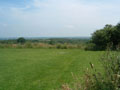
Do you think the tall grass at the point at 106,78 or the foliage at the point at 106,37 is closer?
the tall grass at the point at 106,78

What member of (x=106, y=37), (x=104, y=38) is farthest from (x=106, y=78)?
(x=106, y=37)

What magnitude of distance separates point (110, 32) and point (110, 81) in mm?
19299

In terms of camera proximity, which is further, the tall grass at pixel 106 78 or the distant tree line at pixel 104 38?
the distant tree line at pixel 104 38

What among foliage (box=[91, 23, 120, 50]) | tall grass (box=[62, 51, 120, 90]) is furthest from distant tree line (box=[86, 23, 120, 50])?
tall grass (box=[62, 51, 120, 90])

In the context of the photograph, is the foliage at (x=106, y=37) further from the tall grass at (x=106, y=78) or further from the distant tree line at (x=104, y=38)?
the tall grass at (x=106, y=78)

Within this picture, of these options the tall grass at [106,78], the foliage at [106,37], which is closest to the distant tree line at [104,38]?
the foliage at [106,37]

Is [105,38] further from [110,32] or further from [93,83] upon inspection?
[93,83]

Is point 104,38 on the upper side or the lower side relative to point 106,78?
upper

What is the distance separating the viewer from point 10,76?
6039 millimetres

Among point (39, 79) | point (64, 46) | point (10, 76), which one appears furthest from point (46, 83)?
point (64, 46)

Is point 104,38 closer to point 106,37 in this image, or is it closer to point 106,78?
point 106,37

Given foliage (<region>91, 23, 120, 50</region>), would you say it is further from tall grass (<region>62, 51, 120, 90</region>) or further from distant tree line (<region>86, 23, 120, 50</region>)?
tall grass (<region>62, 51, 120, 90</region>)

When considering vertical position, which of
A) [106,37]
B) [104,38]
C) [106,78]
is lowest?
[106,78]

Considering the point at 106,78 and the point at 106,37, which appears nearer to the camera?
the point at 106,78
